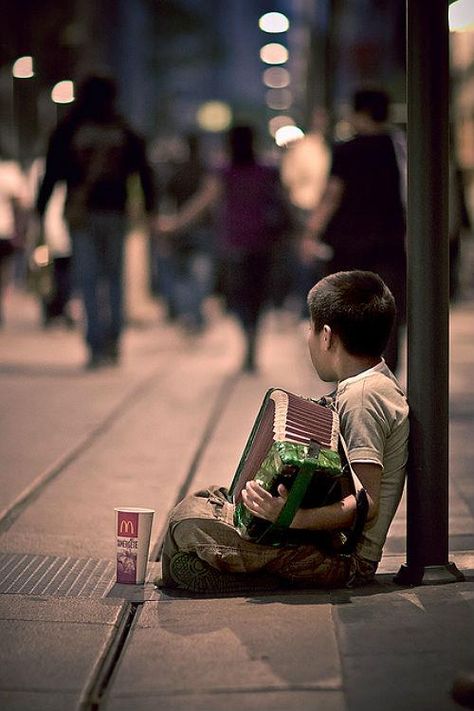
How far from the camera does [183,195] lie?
53.4ft

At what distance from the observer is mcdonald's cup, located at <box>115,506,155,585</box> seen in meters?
4.76

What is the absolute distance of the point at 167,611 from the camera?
178 inches

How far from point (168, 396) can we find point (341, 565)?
215 inches

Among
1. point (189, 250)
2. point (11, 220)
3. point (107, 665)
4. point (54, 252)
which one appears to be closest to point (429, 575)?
point (107, 665)

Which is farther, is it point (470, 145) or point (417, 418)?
point (470, 145)

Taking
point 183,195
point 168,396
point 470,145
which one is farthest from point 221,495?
point 470,145

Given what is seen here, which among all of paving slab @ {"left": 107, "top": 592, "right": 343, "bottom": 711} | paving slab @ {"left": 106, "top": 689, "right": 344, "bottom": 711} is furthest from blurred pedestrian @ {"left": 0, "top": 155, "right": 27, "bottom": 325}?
paving slab @ {"left": 106, "top": 689, "right": 344, "bottom": 711}

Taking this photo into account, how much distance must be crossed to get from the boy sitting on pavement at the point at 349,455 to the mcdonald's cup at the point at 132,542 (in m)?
0.08

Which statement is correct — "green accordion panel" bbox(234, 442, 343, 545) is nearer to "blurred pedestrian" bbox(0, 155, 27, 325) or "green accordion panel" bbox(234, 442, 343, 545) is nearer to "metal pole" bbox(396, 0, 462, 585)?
"metal pole" bbox(396, 0, 462, 585)

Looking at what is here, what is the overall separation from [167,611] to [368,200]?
15.3ft

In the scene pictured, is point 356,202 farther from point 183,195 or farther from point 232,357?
point 183,195

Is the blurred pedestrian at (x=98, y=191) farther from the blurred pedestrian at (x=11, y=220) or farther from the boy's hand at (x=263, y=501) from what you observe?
the boy's hand at (x=263, y=501)

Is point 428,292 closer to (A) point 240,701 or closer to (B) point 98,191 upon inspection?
(A) point 240,701

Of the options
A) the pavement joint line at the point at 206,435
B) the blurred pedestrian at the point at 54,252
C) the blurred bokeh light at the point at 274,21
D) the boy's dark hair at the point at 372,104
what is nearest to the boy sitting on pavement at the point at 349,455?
the pavement joint line at the point at 206,435
